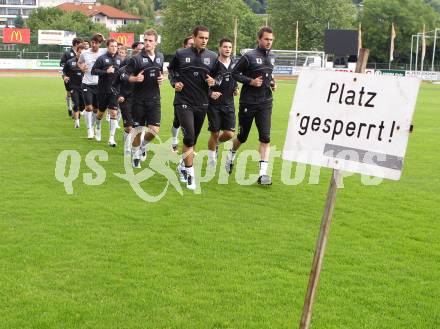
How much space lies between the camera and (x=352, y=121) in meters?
4.47

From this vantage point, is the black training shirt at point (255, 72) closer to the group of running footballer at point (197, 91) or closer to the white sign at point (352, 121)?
the group of running footballer at point (197, 91)

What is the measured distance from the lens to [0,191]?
34.0 feet

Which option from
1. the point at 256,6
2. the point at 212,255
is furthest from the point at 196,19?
the point at 256,6

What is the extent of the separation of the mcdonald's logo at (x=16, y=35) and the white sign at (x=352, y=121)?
68794mm

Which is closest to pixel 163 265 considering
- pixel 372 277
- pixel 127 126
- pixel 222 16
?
pixel 372 277

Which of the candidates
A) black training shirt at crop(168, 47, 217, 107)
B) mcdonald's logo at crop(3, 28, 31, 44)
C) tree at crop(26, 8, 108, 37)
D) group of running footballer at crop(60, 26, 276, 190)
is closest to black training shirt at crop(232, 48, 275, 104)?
group of running footballer at crop(60, 26, 276, 190)

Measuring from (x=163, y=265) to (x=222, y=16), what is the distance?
3333 inches

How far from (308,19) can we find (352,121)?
91.5 meters

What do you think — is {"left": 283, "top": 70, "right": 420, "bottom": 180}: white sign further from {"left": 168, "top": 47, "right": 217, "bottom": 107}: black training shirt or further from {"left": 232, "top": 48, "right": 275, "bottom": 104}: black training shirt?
{"left": 232, "top": 48, "right": 275, "bottom": 104}: black training shirt

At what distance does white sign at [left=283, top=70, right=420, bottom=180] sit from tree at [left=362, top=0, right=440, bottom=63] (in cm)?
8727

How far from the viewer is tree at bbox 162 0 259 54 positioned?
89250 mm

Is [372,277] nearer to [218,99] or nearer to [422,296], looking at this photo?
[422,296]

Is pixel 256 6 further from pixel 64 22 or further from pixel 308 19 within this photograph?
pixel 64 22

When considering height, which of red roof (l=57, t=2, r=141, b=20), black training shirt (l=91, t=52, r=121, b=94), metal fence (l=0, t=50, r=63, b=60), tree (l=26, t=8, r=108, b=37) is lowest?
metal fence (l=0, t=50, r=63, b=60)
